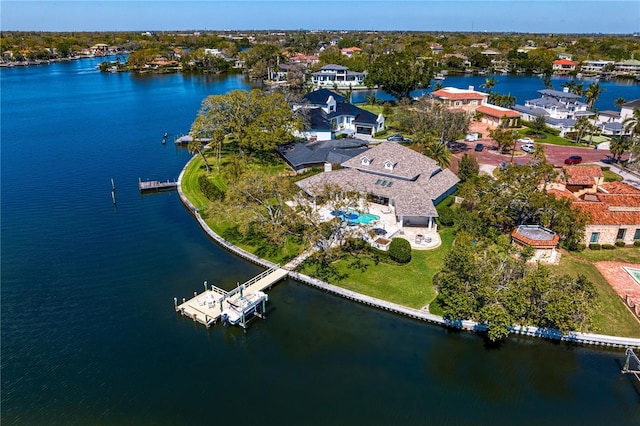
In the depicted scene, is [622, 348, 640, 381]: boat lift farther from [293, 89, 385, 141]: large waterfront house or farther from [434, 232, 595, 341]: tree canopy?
[293, 89, 385, 141]: large waterfront house

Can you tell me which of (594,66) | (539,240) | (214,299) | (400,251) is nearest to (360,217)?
(400,251)

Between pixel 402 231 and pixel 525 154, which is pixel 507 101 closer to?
pixel 525 154

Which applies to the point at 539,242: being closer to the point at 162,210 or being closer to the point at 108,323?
the point at 108,323

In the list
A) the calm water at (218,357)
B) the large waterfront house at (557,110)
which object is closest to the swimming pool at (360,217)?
the calm water at (218,357)

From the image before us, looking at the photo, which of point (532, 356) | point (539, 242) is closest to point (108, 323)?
point (532, 356)

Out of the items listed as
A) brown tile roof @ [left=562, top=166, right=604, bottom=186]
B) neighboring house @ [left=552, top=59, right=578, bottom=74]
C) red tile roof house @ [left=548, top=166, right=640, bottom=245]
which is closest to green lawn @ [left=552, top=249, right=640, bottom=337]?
red tile roof house @ [left=548, top=166, right=640, bottom=245]

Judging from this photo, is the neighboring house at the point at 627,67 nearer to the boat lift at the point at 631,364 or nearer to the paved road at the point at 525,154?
the paved road at the point at 525,154

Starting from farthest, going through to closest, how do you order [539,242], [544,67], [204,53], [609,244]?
[204,53] → [544,67] → [609,244] → [539,242]
